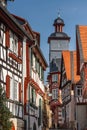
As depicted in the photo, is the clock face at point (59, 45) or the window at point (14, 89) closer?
the window at point (14, 89)

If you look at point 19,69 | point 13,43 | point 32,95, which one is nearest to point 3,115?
point 13,43

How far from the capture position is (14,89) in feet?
90.2

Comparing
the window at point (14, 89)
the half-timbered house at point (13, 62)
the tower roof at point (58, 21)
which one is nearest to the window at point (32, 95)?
the half-timbered house at point (13, 62)

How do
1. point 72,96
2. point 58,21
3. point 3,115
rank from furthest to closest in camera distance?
point 58,21
point 72,96
point 3,115

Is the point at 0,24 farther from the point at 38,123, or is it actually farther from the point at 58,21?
the point at 58,21

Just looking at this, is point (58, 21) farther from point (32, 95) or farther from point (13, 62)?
point (13, 62)

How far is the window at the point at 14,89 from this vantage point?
26747mm

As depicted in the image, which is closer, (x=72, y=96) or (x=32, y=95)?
(x=32, y=95)

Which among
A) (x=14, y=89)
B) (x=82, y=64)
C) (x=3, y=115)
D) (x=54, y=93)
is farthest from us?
(x=54, y=93)

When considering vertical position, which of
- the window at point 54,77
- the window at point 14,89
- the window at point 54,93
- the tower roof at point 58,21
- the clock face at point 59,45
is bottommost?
the window at point 14,89

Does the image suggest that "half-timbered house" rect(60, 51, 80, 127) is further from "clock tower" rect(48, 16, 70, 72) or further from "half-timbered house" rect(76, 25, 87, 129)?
"clock tower" rect(48, 16, 70, 72)

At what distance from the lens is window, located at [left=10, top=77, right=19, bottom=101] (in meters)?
26.7

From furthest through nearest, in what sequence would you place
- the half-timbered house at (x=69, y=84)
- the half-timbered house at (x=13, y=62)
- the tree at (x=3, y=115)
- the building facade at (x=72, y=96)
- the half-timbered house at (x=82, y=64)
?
the half-timbered house at (x=69, y=84) → the building facade at (x=72, y=96) → the half-timbered house at (x=82, y=64) → the half-timbered house at (x=13, y=62) → the tree at (x=3, y=115)

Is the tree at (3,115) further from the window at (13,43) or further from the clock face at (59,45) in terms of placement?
the clock face at (59,45)
